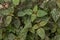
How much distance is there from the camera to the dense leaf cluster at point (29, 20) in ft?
6.35

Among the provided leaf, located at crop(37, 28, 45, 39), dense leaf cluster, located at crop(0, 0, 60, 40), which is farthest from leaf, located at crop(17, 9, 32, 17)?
leaf, located at crop(37, 28, 45, 39)

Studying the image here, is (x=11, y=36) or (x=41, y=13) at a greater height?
(x=41, y=13)

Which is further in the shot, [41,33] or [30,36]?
[30,36]

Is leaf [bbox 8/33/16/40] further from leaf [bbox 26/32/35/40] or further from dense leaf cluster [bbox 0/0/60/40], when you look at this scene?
leaf [bbox 26/32/35/40]

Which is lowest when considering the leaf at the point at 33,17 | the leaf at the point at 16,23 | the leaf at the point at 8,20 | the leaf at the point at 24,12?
the leaf at the point at 16,23

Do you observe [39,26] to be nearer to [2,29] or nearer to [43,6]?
[43,6]

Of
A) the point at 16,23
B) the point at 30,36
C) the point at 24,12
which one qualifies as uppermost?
the point at 24,12

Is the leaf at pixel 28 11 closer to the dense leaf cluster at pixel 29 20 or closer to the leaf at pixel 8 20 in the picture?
the dense leaf cluster at pixel 29 20

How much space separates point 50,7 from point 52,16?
0.12m

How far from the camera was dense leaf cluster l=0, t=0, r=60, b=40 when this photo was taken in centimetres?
193

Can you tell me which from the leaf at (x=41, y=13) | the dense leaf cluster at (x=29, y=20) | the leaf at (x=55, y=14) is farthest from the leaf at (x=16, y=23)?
the leaf at (x=55, y=14)

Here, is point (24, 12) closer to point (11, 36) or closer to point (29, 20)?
point (29, 20)

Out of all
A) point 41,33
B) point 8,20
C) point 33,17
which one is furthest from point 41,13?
point 8,20

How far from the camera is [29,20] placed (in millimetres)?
1969
